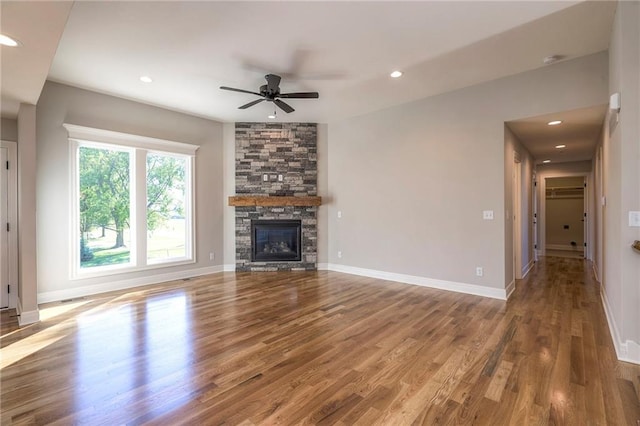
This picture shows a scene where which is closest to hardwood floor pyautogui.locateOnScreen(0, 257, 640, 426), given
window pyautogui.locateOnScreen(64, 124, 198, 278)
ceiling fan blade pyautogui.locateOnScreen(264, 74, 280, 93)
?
window pyautogui.locateOnScreen(64, 124, 198, 278)

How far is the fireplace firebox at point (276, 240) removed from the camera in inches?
229

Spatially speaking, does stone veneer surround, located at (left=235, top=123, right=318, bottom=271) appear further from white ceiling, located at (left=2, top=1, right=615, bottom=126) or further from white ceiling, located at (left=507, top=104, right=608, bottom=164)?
white ceiling, located at (left=507, top=104, right=608, bottom=164)

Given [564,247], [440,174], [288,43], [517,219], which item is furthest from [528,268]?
[288,43]

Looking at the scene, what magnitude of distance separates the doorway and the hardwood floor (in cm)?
561

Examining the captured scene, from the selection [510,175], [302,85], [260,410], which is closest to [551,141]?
[510,175]

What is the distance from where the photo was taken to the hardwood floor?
1729 mm

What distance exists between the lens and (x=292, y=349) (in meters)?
2.50

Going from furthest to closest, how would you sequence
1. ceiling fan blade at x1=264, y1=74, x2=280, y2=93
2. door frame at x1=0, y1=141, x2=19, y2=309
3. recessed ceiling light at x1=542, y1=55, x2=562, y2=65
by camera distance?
door frame at x1=0, y1=141, x2=19, y2=309 → ceiling fan blade at x1=264, y1=74, x2=280, y2=93 → recessed ceiling light at x1=542, y1=55, x2=562, y2=65

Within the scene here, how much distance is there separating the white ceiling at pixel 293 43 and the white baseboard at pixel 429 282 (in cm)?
283

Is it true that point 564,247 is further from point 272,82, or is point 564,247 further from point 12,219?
point 12,219

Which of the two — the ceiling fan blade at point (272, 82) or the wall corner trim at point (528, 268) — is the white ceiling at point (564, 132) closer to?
the wall corner trim at point (528, 268)

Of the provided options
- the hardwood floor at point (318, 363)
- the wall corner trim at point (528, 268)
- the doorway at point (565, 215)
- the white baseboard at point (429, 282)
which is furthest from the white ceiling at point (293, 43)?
the doorway at point (565, 215)

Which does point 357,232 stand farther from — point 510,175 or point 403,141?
point 510,175

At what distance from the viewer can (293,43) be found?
2951 mm
